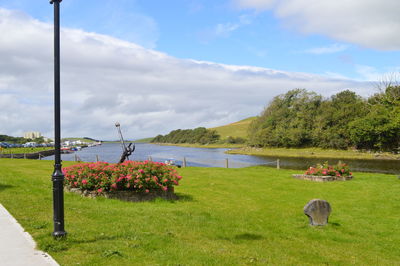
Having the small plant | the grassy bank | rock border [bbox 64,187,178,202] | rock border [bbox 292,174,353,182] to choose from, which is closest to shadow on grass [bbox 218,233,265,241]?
rock border [bbox 64,187,178,202]

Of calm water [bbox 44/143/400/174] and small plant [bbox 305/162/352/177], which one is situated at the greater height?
small plant [bbox 305/162/352/177]

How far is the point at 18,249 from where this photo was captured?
20.5ft

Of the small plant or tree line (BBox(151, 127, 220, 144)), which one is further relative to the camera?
tree line (BBox(151, 127, 220, 144))

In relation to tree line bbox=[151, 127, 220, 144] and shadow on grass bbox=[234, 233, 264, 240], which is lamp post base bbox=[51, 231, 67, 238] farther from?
tree line bbox=[151, 127, 220, 144]

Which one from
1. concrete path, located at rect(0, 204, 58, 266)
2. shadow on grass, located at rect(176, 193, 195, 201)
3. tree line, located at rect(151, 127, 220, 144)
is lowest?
shadow on grass, located at rect(176, 193, 195, 201)

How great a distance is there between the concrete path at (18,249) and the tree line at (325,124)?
68.2 meters

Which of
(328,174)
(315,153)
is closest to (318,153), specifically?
(315,153)

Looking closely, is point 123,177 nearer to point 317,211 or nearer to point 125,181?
point 125,181

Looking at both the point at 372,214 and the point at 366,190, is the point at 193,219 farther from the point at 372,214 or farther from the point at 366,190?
the point at 366,190

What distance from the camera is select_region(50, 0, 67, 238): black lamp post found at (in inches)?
267

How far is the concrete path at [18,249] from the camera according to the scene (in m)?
5.58

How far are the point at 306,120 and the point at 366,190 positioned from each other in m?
74.1

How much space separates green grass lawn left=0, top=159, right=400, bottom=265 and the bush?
0.73m

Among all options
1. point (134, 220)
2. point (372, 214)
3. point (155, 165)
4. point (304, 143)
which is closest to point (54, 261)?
point (134, 220)
